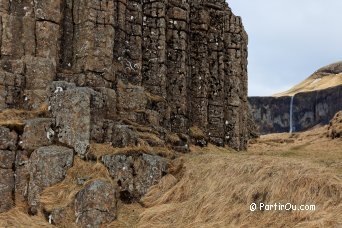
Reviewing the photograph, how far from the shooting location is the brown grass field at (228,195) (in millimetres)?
11312

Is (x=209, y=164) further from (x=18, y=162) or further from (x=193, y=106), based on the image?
(x=193, y=106)

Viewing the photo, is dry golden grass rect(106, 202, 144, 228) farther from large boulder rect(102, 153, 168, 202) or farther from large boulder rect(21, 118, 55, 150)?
large boulder rect(21, 118, 55, 150)

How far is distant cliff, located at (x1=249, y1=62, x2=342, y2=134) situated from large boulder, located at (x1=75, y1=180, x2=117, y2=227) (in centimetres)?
9001

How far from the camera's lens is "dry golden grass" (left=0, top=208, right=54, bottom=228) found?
12164mm

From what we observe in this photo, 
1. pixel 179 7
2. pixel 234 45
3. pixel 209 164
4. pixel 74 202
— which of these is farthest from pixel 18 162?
pixel 234 45

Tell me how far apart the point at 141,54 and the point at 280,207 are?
36.4ft

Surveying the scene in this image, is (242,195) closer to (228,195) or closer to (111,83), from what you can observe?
(228,195)

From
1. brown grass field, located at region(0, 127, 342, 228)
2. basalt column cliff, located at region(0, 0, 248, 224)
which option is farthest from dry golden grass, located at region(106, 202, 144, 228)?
basalt column cliff, located at region(0, 0, 248, 224)

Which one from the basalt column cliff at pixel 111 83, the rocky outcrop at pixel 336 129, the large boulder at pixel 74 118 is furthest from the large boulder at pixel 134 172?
the rocky outcrop at pixel 336 129

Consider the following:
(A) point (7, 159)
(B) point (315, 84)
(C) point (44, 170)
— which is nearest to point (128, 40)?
(A) point (7, 159)

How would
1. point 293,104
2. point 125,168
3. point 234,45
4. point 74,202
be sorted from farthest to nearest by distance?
1. point 293,104
2. point 234,45
3. point 125,168
4. point 74,202

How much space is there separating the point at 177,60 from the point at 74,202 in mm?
10761

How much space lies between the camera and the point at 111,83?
18.4m

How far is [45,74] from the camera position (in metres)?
17.0
